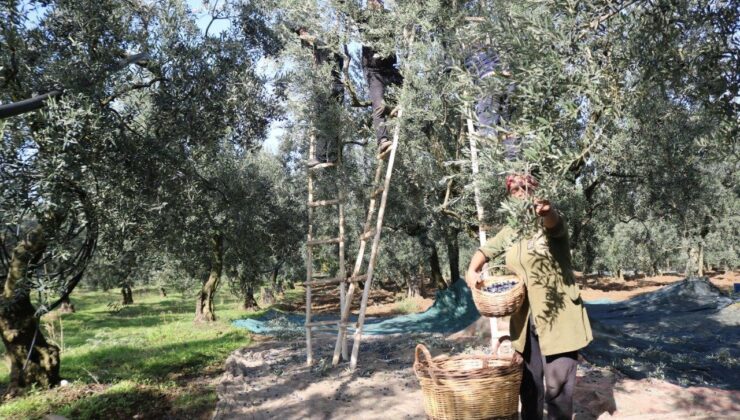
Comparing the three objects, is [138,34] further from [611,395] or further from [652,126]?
[652,126]

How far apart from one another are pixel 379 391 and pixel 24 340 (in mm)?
5053

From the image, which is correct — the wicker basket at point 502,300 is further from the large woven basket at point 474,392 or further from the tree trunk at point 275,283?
the tree trunk at point 275,283

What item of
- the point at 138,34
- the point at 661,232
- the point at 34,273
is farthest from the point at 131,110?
the point at 661,232

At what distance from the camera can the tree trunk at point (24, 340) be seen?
7.02 m

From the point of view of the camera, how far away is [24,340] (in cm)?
774

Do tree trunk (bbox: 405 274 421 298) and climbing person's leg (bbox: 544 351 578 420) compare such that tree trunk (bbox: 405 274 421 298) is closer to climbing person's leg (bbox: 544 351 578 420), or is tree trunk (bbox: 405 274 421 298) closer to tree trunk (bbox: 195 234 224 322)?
tree trunk (bbox: 195 234 224 322)

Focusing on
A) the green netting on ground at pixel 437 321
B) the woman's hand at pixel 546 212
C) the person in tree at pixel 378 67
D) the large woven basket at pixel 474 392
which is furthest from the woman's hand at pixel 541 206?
the green netting on ground at pixel 437 321

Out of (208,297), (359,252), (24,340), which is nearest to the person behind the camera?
(24,340)

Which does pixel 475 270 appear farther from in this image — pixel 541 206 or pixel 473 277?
pixel 541 206

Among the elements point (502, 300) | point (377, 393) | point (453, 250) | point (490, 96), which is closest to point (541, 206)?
point (502, 300)

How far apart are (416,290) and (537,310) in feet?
82.9

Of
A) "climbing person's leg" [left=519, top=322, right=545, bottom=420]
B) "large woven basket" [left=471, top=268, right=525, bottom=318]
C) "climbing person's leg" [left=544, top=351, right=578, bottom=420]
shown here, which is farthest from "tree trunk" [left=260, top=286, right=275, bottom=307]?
"climbing person's leg" [left=544, top=351, right=578, bottom=420]

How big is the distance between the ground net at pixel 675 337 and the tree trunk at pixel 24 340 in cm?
791

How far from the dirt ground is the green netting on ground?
3.08 metres
